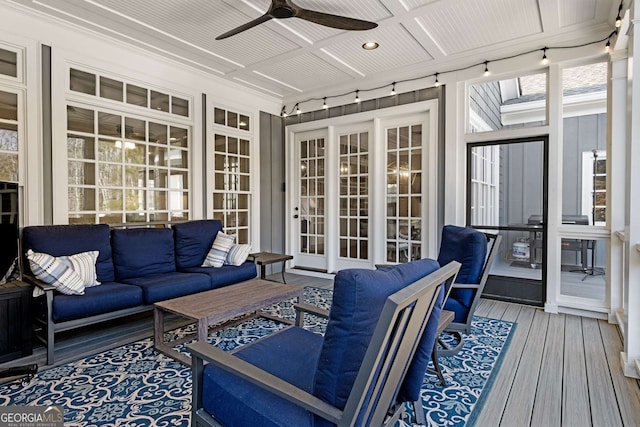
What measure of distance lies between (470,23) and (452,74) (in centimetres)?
94

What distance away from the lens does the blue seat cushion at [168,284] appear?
10.3 feet

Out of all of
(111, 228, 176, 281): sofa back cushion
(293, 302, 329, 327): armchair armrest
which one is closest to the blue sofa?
(111, 228, 176, 281): sofa back cushion

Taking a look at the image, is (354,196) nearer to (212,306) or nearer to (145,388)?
(212,306)

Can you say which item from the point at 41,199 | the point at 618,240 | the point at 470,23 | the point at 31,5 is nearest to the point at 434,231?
the point at 618,240

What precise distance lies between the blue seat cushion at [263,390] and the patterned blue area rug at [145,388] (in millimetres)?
570

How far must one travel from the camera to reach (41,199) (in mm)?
3258

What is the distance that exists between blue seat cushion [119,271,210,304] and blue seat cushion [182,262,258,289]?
0.35ft

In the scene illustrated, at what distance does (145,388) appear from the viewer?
2.22 metres

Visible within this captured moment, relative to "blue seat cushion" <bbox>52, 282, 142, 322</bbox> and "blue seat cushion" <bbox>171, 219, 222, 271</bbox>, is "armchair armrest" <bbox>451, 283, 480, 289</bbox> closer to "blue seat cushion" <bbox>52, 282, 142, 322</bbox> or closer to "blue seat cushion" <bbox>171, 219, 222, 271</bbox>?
"blue seat cushion" <bbox>52, 282, 142, 322</bbox>

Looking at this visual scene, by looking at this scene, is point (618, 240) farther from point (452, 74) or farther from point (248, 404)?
point (248, 404)

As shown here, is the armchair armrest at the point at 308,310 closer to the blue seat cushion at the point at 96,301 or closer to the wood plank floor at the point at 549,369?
the wood plank floor at the point at 549,369

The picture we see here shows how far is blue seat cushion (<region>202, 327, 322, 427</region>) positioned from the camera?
1.30 metres

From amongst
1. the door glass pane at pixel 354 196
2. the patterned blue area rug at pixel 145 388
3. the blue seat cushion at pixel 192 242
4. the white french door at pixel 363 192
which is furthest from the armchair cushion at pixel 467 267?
the blue seat cushion at pixel 192 242

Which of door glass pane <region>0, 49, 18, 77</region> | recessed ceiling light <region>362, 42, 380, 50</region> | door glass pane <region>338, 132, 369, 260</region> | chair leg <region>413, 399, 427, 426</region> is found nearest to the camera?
chair leg <region>413, 399, 427, 426</region>
